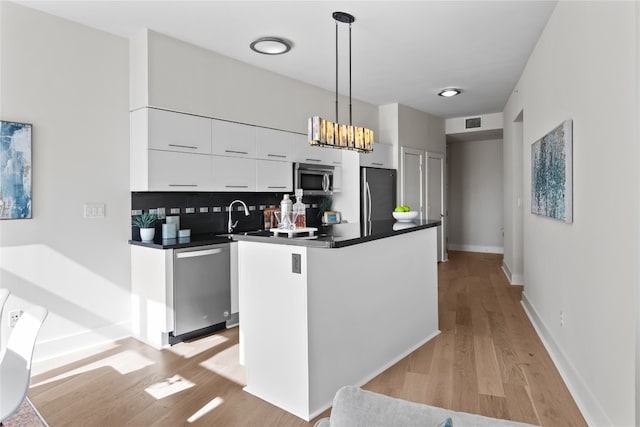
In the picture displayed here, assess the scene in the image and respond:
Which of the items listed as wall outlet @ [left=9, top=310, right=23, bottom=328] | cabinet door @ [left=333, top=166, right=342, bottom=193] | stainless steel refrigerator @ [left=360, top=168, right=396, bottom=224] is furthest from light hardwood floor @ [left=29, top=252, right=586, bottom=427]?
cabinet door @ [left=333, top=166, right=342, bottom=193]

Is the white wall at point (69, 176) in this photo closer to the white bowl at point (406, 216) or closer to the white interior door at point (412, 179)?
the white bowl at point (406, 216)

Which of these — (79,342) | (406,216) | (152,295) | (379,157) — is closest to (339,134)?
(406,216)

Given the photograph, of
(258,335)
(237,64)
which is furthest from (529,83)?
(258,335)

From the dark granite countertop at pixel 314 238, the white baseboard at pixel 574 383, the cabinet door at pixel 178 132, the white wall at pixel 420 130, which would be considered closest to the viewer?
the white baseboard at pixel 574 383

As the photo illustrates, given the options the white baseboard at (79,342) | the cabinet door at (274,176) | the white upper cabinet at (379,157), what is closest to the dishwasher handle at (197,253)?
the white baseboard at (79,342)

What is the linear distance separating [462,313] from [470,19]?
2858 mm

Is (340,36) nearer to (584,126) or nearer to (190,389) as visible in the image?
(584,126)

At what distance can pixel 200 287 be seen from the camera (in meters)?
3.62

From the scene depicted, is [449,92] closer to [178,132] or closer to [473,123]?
[473,123]

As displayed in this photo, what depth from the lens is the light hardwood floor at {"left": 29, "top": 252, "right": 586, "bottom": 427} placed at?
232 centimetres

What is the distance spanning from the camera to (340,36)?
144 inches

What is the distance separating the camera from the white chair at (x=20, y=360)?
59.2 inches

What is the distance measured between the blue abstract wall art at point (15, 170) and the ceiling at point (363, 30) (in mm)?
974

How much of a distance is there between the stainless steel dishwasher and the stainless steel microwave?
1.51 m
